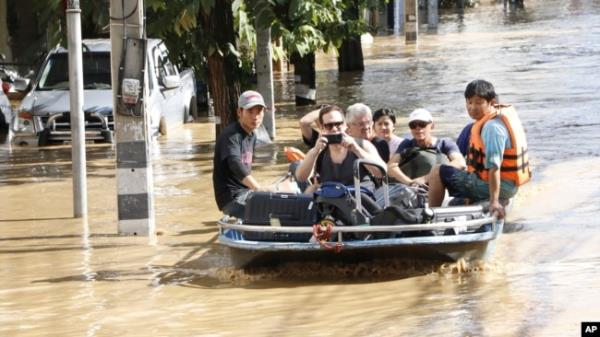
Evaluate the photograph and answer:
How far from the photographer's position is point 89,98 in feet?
66.7

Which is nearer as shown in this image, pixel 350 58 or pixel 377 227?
pixel 377 227

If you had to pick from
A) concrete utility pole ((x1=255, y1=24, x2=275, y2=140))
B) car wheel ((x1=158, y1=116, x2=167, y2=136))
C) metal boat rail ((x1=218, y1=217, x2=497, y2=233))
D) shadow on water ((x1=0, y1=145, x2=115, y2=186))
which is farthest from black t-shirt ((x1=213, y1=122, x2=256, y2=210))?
car wheel ((x1=158, y1=116, x2=167, y2=136))

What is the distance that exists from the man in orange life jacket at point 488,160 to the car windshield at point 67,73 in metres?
10.1

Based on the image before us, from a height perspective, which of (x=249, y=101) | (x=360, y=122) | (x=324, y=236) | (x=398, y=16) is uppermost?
(x=398, y=16)

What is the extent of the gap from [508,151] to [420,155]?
1073 millimetres

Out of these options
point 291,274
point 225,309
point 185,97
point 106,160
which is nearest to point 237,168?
point 291,274

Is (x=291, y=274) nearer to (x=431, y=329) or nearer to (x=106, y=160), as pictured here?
(x=431, y=329)

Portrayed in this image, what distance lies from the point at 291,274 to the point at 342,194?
81 cm

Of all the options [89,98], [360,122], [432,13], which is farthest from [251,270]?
[432,13]

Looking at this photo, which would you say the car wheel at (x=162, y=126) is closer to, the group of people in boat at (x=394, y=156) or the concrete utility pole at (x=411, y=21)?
the group of people in boat at (x=394, y=156)

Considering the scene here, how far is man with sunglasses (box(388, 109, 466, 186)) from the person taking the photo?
11961mm

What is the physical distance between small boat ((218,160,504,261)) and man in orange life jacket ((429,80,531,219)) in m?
0.52

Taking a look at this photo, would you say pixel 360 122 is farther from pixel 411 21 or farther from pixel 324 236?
pixel 411 21

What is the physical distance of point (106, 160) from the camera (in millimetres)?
19484
